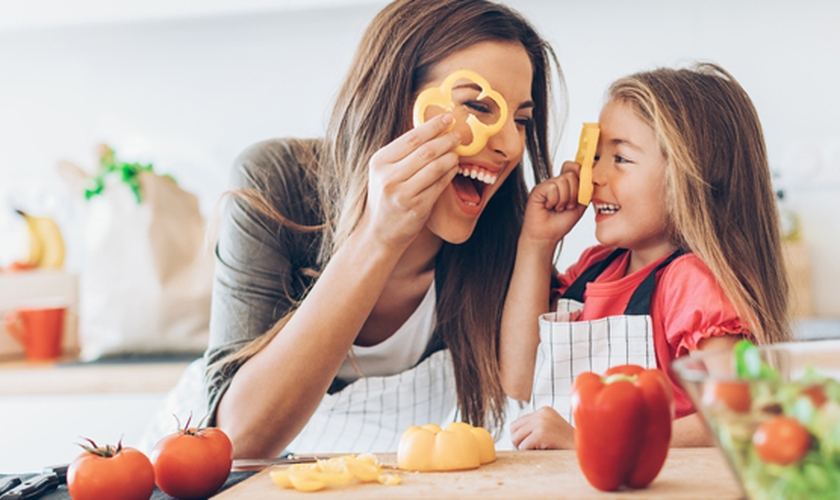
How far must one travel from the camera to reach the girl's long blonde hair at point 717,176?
1158 millimetres

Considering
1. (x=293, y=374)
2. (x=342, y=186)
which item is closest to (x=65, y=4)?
(x=342, y=186)

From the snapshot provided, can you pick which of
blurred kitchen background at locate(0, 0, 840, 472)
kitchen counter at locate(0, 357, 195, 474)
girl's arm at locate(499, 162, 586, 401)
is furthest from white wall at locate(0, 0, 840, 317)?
girl's arm at locate(499, 162, 586, 401)

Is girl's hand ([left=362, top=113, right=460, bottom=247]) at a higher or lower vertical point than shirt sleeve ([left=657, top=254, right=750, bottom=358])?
higher

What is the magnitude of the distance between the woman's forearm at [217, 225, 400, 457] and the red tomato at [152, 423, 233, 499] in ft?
0.98

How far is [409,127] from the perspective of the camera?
1248 mm

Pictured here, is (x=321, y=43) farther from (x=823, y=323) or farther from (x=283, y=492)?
(x=283, y=492)

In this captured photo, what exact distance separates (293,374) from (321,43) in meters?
1.70

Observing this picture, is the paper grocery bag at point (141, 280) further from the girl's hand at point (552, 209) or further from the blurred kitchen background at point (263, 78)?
the girl's hand at point (552, 209)

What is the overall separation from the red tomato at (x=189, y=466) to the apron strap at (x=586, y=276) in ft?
2.46

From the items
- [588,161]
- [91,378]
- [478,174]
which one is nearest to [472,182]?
[478,174]

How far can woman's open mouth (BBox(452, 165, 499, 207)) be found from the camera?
1197 millimetres

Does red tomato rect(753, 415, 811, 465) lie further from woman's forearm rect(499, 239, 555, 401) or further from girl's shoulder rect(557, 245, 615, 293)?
girl's shoulder rect(557, 245, 615, 293)

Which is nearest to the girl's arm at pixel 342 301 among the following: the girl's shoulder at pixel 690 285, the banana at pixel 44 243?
the girl's shoulder at pixel 690 285

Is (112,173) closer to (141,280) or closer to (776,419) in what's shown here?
(141,280)
